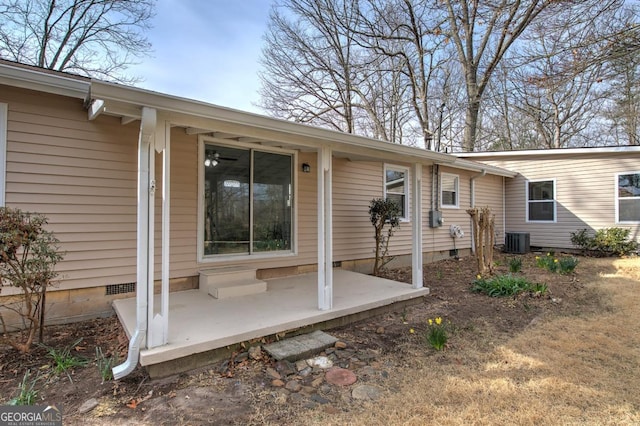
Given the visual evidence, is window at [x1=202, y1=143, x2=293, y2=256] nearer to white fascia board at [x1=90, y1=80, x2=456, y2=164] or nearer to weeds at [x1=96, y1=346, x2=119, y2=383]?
white fascia board at [x1=90, y1=80, x2=456, y2=164]

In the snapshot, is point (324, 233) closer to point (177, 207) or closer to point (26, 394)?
point (177, 207)

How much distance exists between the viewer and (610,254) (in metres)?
8.92

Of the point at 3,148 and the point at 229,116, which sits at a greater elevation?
the point at 229,116

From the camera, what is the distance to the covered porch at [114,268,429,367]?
291 centimetres

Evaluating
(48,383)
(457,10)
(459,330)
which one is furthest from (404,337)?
(457,10)

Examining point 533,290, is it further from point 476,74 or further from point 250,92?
point 250,92

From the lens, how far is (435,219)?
842 centimetres

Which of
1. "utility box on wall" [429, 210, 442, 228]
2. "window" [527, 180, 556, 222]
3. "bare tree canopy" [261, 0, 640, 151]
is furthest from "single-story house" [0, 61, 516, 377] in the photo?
"bare tree canopy" [261, 0, 640, 151]

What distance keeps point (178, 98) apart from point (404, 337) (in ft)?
10.9

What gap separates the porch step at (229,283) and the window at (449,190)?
5.97m

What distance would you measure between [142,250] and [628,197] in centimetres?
1168

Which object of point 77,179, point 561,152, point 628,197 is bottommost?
point 77,179

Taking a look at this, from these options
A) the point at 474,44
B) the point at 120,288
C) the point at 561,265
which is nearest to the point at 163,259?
the point at 120,288

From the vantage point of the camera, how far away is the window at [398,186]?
24.9ft
